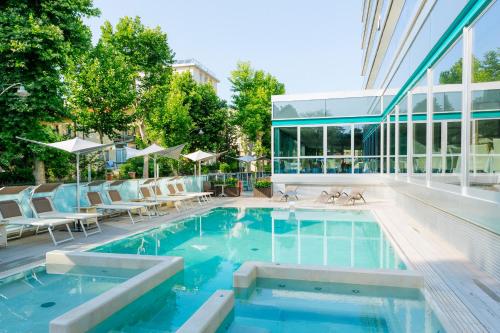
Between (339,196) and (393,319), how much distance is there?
446 inches

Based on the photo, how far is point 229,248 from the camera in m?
8.25

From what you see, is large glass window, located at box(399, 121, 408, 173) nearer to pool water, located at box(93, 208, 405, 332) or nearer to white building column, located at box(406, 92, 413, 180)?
white building column, located at box(406, 92, 413, 180)

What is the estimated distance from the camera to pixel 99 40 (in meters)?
19.5

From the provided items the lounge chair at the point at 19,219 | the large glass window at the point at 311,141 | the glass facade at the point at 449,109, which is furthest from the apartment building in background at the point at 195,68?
the lounge chair at the point at 19,219

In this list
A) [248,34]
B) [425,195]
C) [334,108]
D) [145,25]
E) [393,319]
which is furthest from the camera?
[248,34]

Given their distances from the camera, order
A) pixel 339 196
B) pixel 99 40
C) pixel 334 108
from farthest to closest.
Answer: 1. pixel 99 40
2. pixel 334 108
3. pixel 339 196

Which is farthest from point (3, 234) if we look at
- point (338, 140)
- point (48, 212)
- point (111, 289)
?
point (338, 140)

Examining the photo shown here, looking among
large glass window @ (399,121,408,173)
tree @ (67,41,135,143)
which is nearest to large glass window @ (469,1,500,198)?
large glass window @ (399,121,408,173)

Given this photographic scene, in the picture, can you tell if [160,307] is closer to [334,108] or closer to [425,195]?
[425,195]

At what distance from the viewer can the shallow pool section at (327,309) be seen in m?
4.24

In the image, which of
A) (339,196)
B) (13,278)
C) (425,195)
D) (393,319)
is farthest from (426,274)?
(339,196)

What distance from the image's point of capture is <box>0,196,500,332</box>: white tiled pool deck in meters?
3.96

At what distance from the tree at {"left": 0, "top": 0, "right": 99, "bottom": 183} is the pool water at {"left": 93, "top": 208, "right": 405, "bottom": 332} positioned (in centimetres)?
783

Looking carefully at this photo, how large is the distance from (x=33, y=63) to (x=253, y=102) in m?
21.1
